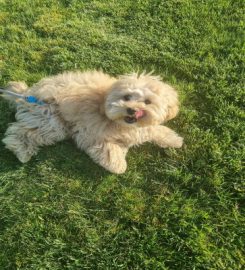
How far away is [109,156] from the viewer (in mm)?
4004

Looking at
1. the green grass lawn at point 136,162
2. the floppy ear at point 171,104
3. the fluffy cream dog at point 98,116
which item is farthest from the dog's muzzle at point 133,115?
the green grass lawn at point 136,162

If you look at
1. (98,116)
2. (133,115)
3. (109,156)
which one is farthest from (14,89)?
(133,115)

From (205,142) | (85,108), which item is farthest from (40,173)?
(205,142)

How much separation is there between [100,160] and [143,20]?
2.60m

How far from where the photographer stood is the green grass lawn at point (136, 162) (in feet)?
12.0

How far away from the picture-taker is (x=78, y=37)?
5332 millimetres

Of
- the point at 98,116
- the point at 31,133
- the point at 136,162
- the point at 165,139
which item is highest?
the point at 98,116

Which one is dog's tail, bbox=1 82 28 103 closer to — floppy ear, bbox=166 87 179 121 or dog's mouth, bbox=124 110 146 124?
dog's mouth, bbox=124 110 146 124

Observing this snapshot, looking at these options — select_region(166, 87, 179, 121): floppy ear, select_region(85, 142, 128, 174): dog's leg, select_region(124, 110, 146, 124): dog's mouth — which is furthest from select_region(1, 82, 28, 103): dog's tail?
select_region(166, 87, 179, 121): floppy ear

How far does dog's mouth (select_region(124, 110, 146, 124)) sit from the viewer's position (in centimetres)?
353

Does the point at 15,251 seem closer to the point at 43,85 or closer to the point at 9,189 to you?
the point at 9,189

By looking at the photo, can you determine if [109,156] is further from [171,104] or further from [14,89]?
[14,89]

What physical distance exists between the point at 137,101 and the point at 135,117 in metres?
0.18

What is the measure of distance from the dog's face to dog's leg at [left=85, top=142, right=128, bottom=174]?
49cm
